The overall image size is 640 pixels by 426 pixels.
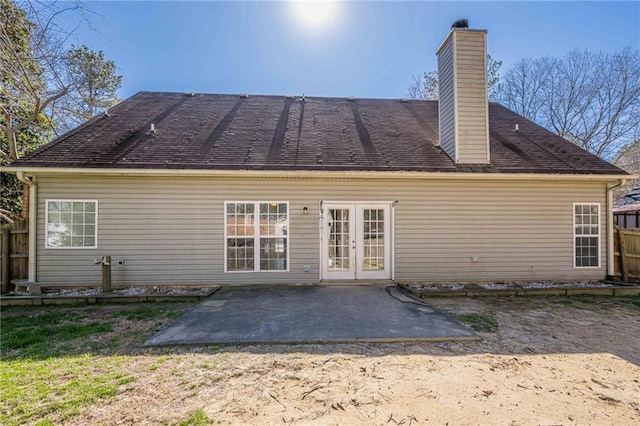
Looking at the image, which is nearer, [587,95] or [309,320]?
[309,320]

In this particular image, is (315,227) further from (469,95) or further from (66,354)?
(469,95)

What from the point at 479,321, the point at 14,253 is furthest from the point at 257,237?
the point at 14,253

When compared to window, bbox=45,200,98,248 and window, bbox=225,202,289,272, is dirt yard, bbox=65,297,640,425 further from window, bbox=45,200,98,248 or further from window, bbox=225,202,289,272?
window, bbox=45,200,98,248

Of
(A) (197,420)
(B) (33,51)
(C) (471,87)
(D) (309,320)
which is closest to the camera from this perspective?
(A) (197,420)

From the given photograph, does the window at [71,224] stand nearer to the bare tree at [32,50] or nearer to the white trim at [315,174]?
the white trim at [315,174]

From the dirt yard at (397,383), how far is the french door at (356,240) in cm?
319

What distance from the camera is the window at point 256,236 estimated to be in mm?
6887

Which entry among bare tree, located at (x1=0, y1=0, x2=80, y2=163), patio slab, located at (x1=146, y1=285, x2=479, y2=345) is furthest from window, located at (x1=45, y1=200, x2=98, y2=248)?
patio slab, located at (x1=146, y1=285, x2=479, y2=345)

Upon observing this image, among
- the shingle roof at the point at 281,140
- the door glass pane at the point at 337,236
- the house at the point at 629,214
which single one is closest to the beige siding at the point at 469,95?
the shingle roof at the point at 281,140

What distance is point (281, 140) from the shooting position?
25.9ft

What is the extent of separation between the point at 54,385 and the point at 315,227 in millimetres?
5012

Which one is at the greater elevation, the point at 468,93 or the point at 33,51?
the point at 33,51

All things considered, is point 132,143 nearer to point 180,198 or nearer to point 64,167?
point 64,167

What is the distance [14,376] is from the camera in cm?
297
